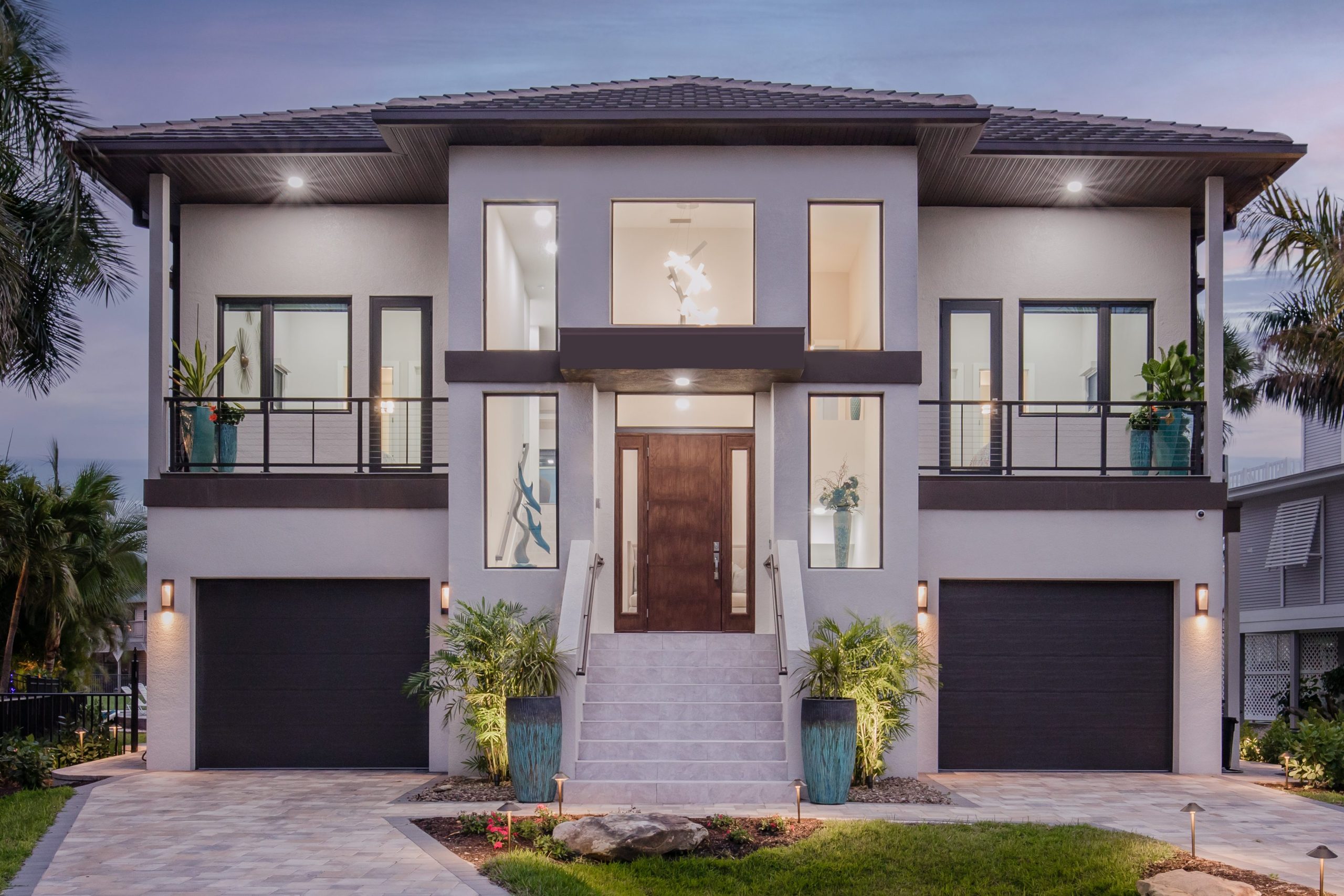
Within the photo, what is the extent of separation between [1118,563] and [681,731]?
547 cm

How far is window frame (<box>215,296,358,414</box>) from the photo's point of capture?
13953 mm

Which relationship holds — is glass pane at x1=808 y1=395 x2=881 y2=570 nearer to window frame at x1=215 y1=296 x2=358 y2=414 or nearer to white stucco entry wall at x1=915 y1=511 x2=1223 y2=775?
white stucco entry wall at x1=915 y1=511 x2=1223 y2=775

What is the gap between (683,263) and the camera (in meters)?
12.6

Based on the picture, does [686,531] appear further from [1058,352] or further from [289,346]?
[289,346]

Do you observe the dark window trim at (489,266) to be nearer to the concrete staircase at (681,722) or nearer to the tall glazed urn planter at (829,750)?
the concrete staircase at (681,722)

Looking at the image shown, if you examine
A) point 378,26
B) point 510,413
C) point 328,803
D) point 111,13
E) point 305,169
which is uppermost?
point 378,26

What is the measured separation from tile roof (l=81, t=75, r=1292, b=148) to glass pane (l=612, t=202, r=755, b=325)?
3.83ft

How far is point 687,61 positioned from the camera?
83812 millimetres

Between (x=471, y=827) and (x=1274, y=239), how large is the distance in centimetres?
1102

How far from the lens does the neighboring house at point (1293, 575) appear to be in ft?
74.9

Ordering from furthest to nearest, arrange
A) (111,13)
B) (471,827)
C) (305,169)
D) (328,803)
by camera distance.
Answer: (111,13), (305,169), (328,803), (471,827)

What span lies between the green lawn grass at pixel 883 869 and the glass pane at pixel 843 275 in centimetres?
577

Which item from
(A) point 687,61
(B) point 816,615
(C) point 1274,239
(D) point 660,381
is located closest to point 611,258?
(D) point 660,381

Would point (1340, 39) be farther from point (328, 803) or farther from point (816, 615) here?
point (328, 803)
